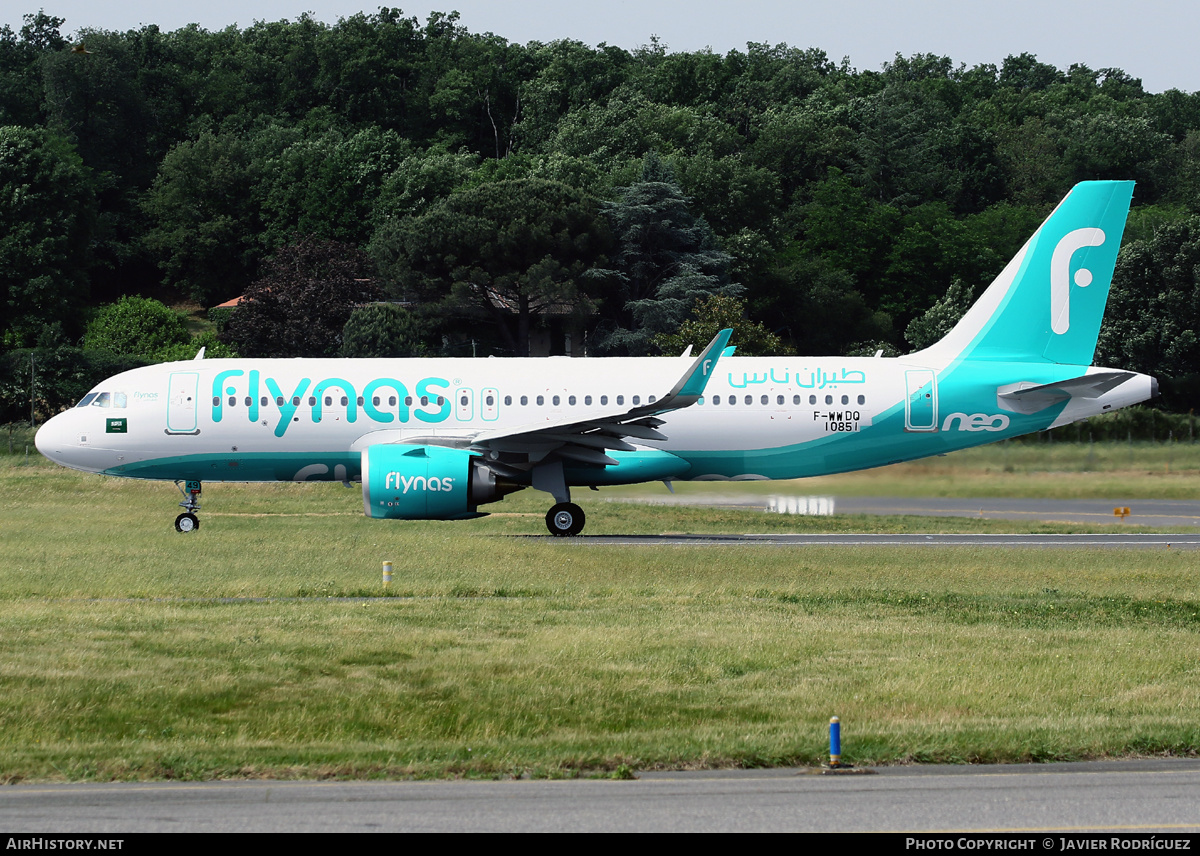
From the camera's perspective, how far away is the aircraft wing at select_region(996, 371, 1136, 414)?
31828mm

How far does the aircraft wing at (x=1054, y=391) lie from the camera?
1253 inches

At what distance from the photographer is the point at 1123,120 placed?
107 meters

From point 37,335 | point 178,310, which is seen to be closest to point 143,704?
point 37,335

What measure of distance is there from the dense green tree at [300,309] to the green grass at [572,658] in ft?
160

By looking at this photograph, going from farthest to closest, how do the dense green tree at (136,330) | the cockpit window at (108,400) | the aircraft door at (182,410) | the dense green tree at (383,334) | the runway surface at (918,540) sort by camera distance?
the dense green tree at (136,330) → the dense green tree at (383,334) → the cockpit window at (108,400) → the aircraft door at (182,410) → the runway surface at (918,540)

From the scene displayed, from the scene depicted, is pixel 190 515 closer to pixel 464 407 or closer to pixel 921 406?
pixel 464 407

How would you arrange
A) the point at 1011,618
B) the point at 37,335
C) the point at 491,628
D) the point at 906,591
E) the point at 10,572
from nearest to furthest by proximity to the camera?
the point at 491,628
the point at 1011,618
the point at 906,591
the point at 10,572
the point at 37,335

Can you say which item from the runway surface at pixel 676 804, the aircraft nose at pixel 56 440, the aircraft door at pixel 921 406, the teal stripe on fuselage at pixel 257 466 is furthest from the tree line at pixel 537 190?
the runway surface at pixel 676 804

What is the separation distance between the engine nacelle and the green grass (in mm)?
1770

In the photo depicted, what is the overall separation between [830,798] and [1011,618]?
10341mm

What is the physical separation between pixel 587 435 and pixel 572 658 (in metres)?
14.4

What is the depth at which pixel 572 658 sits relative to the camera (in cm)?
1698

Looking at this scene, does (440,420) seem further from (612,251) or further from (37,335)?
(37,335)

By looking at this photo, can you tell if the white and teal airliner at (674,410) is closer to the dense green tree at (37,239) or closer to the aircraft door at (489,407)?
the aircraft door at (489,407)
